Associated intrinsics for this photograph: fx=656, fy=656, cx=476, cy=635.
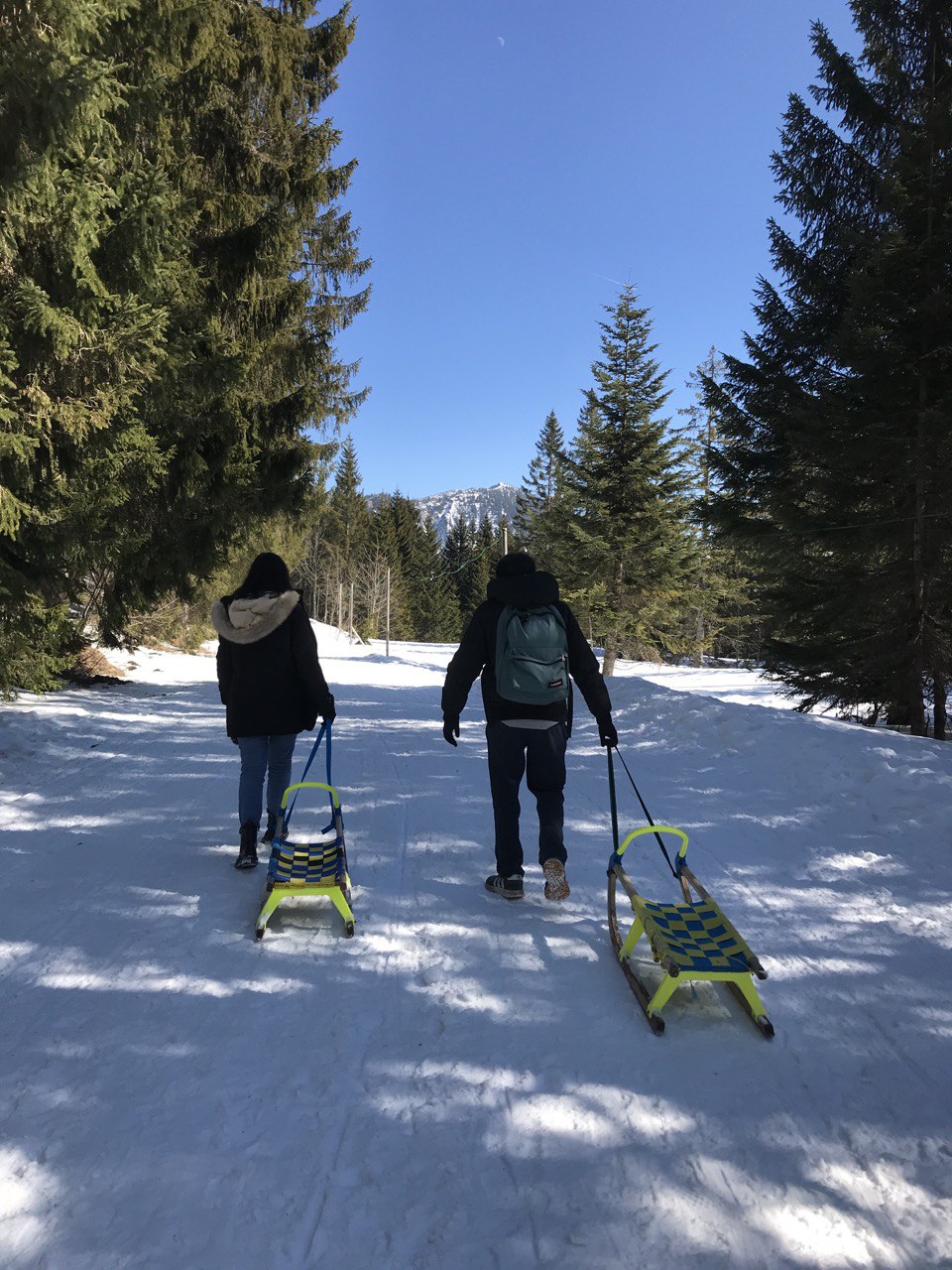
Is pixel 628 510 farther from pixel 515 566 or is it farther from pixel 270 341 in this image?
pixel 515 566

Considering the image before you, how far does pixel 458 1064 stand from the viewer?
2.61 meters

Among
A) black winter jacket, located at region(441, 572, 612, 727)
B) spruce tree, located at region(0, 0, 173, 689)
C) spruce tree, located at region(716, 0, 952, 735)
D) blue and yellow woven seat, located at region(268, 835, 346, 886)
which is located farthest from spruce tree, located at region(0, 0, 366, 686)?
spruce tree, located at region(716, 0, 952, 735)

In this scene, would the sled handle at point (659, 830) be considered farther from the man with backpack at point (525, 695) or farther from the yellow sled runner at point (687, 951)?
the man with backpack at point (525, 695)

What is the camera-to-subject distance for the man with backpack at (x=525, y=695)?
12.9 ft

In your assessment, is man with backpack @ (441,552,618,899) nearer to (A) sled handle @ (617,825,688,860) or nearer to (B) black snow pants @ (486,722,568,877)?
(B) black snow pants @ (486,722,568,877)

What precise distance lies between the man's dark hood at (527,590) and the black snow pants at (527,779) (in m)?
0.76

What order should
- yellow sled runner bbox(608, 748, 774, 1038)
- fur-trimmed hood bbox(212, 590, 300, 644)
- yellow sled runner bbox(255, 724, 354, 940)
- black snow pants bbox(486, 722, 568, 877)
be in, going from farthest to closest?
1. fur-trimmed hood bbox(212, 590, 300, 644)
2. black snow pants bbox(486, 722, 568, 877)
3. yellow sled runner bbox(255, 724, 354, 940)
4. yellow sled runner bbox(608, 748, 774, 1038)

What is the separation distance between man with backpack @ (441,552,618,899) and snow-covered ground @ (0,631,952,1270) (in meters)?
0.35

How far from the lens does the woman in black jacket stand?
14.6 feet

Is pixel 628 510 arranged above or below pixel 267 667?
above

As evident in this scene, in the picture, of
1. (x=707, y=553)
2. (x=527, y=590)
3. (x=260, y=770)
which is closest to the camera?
(x=527, y=590)

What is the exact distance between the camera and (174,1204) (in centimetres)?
197

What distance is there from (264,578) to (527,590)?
1.89 meters

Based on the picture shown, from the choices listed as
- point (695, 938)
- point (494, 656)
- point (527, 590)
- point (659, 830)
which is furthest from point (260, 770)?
point (695, 938)
